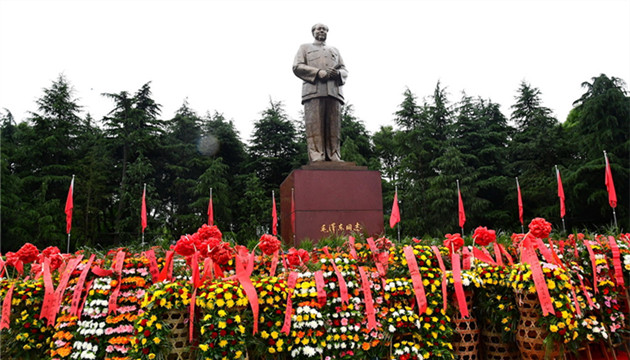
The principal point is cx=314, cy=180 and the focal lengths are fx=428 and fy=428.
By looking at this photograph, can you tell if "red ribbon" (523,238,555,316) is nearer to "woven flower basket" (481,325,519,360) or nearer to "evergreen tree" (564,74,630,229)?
"woven flower basket" (481,325,519,360)

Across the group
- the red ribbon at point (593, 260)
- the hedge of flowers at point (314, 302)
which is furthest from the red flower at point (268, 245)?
the red ribbon at point (593, 260)

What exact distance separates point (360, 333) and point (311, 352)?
33 cm

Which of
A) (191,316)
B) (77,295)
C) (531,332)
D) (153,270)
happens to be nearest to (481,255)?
(531,332)

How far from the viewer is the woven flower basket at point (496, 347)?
280cm

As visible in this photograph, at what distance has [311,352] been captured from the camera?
8.13 ft

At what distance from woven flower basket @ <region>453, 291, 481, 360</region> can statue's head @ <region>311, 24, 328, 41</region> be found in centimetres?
485

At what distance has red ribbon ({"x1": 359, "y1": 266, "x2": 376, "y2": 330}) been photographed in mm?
2588

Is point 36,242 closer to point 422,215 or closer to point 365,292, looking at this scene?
point 422,215

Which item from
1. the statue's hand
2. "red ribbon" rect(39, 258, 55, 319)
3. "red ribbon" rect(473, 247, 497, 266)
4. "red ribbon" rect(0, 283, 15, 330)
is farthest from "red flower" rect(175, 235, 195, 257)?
the statue's hand

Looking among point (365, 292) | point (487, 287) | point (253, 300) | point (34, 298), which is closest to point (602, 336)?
point (487, 287)

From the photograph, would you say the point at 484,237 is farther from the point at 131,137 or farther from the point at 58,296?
the point at 131,137

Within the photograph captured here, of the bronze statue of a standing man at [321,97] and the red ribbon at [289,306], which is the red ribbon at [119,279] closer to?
the red ribbon at [289,306]

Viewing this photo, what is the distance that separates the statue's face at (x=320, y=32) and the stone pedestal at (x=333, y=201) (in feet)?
6.78

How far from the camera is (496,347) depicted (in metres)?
2.83
